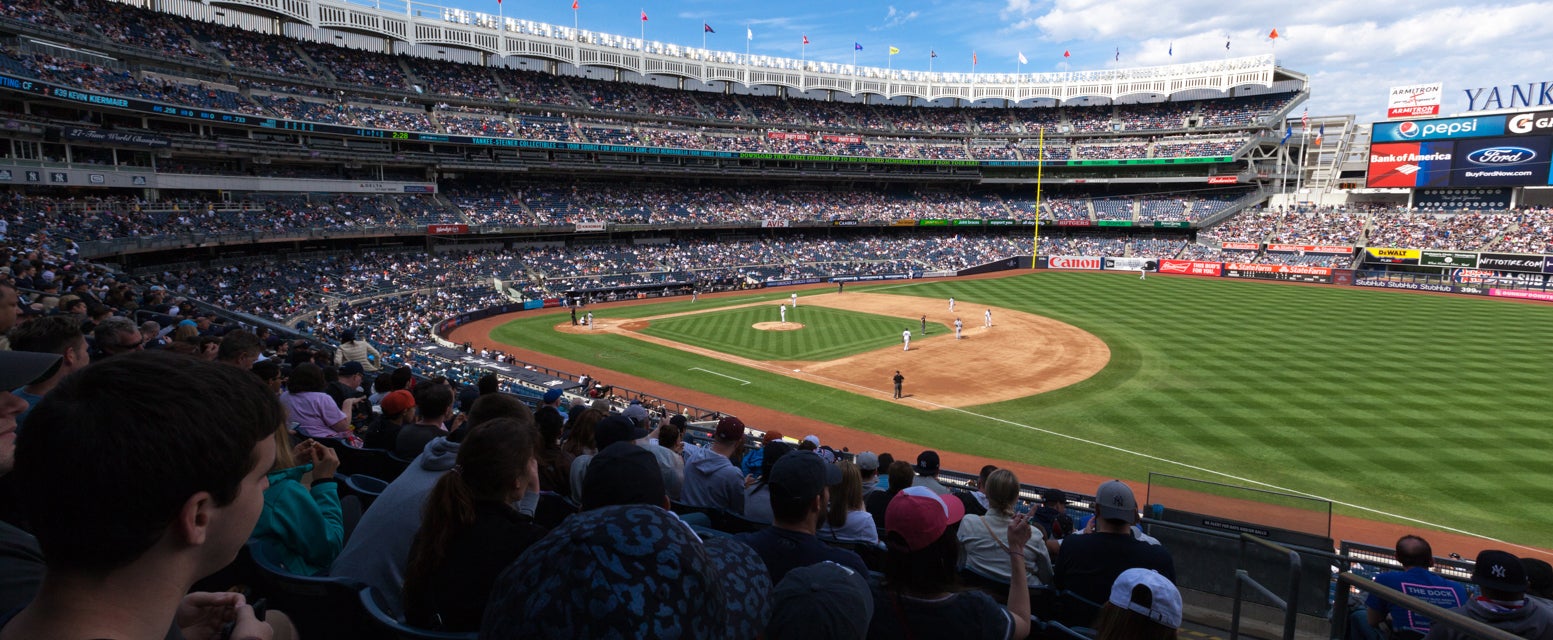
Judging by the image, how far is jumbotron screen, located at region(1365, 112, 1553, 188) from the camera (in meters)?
56.2

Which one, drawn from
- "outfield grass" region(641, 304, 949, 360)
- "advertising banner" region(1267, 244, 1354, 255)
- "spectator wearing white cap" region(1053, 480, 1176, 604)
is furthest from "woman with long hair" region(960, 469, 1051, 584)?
"advertising banner" region(1267, 244, 1354, 255)

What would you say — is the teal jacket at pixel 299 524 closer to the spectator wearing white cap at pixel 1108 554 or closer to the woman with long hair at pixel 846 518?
the woman with long hair at pixel 846 518

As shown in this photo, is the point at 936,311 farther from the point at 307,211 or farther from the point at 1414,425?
the point at 307,211

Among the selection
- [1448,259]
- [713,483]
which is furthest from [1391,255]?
[713,483]

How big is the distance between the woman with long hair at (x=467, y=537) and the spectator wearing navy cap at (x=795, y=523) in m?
1.23

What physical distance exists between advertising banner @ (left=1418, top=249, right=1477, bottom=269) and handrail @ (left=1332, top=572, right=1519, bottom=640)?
2676 inches

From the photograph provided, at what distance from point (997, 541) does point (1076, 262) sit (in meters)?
69.3

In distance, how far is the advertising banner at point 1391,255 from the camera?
183 feet

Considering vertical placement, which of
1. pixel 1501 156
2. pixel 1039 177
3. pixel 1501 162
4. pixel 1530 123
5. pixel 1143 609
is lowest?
pixel 1143 609

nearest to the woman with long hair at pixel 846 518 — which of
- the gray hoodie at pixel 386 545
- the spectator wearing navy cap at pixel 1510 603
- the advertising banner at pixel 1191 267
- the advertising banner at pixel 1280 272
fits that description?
the gray hoodie at pixel 386 545

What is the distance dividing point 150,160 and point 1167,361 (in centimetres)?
5106

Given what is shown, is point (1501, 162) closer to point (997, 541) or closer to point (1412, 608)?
point (997, 541)

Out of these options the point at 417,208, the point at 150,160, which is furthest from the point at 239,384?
the point at 417,208

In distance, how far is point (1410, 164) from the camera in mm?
61531
